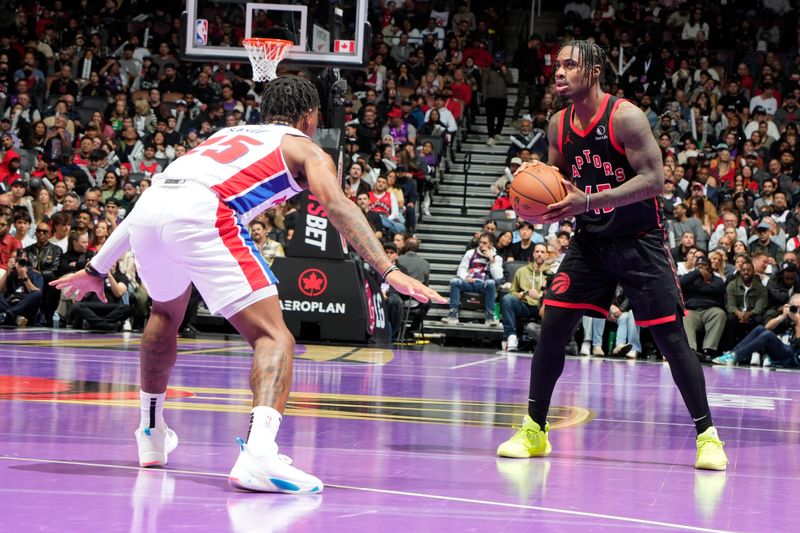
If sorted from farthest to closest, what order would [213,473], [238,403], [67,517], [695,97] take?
[695,97]
[238,403]
[213,473]
[67,517]

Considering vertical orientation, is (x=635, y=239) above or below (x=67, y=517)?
above

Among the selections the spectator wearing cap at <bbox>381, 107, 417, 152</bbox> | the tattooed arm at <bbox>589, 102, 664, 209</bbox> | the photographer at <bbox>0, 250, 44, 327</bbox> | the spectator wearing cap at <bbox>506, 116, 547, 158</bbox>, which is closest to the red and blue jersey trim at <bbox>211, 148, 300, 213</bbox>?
the tattooed arm at <bbox>589, 102, 664, 209</bbox>

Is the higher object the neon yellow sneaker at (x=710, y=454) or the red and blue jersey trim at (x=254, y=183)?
the red and blue jersey trim at (x=254, y=183)

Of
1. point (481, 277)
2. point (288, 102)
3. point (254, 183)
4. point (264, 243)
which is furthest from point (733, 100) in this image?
point (254, 183)

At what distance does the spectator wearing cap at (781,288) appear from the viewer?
1413cm

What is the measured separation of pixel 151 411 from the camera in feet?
15.9

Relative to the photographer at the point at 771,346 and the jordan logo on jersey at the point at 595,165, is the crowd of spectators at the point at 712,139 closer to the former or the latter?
the photographer at the point at 771,346

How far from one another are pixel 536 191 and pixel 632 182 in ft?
1.52

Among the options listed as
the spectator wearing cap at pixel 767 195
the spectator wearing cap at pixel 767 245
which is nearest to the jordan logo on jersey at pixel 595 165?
the spectator wearing cap at pixel 767 245

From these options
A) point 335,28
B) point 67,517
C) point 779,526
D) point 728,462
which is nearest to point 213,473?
point 67,517

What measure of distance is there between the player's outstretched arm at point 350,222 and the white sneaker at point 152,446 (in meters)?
1.24

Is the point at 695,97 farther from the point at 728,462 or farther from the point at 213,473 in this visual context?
the point at 213,473

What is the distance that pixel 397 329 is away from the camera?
14953mm

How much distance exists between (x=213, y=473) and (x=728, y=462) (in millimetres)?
2646
